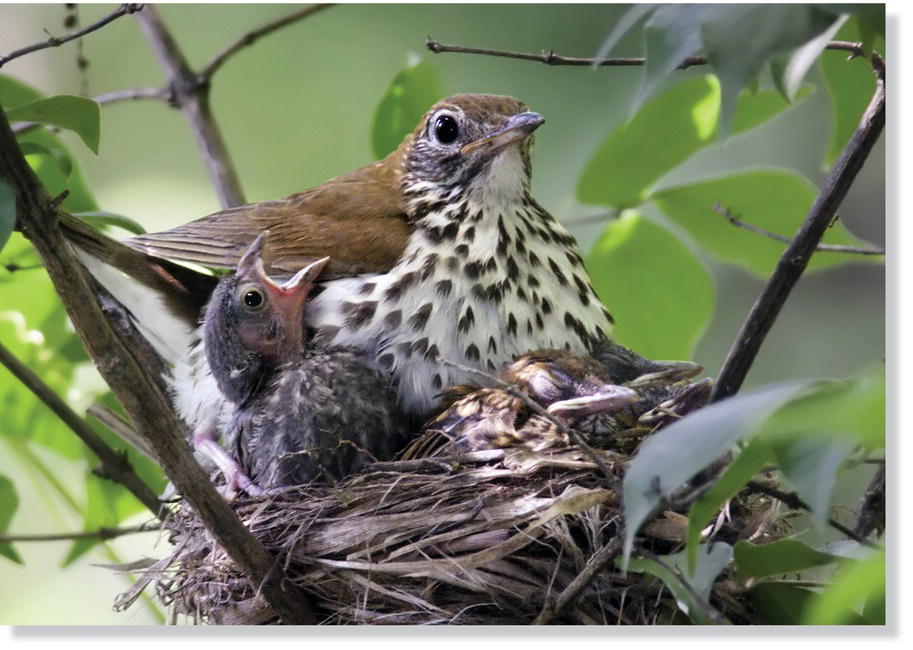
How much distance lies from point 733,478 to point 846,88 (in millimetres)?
1075

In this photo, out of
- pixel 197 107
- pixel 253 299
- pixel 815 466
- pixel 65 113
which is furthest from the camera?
pixel 197 107

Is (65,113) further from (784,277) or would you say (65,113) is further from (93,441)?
(784,277)

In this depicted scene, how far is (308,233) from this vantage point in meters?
2.12

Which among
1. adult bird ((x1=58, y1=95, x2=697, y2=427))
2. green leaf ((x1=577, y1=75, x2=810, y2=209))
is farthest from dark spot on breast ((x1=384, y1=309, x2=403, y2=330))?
green leaf ((x1=577, y1=75, x2=810, y2=209))

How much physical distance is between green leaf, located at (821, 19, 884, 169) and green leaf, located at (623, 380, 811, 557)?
1055mm

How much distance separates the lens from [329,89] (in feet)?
8.16

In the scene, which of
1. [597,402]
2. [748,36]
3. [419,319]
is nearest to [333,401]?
[419,319]

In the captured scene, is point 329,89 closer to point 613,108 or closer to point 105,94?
point 105,94

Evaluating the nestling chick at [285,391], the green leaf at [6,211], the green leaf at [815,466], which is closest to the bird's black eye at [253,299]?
the nestling chick at [285,391]

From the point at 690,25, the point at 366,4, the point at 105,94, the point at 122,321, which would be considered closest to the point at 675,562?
the point at 690,25

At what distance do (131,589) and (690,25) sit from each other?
4.54ft

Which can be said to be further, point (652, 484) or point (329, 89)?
point (329, 89)

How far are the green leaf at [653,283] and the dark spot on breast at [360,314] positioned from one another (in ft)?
1.70

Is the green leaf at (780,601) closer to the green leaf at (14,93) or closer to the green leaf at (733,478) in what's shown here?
the green leaf at (733,478)
